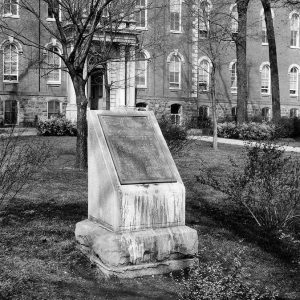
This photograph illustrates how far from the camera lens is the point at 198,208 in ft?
28.1

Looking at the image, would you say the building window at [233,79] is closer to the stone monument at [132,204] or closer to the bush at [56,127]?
the bush at [56,127]

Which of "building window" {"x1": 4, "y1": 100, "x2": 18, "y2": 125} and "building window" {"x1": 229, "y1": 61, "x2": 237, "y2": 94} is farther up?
"building window" {"x1": 229, "y1": 61, "x2": 237, "y2": 94}

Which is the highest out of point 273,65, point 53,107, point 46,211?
point 273,65

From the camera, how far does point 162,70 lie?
117ft

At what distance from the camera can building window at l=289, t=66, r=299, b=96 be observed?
136ft

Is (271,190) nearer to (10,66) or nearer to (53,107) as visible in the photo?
(53,107)

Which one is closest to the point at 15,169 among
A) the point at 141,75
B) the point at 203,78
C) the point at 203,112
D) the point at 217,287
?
the point at 217,287

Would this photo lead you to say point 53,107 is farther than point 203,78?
No

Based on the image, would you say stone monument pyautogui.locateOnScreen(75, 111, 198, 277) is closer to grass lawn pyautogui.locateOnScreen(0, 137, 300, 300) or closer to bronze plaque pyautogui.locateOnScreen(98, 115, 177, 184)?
bronze plaque pyautogui.locateOnScreen(98, 115, 177, 184)

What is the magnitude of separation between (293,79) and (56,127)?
23.5m

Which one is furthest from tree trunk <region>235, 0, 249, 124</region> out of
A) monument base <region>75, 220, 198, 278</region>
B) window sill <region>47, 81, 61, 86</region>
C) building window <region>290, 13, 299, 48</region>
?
monument base <region>75, 220, 198, 278</region>

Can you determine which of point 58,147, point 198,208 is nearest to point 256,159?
point 198,208

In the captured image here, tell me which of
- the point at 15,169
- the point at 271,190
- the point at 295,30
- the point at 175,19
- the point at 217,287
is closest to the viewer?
the point at 217,287

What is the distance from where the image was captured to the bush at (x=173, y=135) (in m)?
13.1
